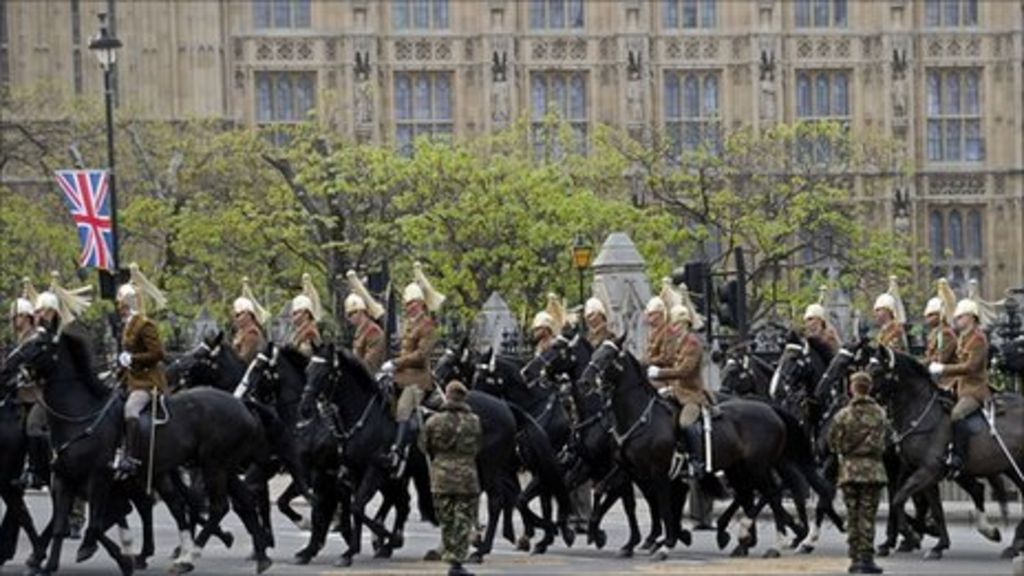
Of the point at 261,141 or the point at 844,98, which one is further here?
the point at 844,98

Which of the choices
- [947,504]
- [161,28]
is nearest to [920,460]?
[947,504]

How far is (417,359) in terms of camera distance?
28672 mm

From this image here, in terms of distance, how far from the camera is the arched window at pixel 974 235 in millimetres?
87938

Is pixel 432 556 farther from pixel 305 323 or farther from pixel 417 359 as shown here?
pixel 305 323

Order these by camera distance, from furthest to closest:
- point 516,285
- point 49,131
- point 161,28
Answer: point 161,28, point 49,131, point 516,285

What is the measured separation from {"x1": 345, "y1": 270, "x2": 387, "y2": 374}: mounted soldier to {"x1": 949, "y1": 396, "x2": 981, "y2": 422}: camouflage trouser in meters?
5.68

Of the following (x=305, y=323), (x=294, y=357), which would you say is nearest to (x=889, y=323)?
(x=305, y=323)

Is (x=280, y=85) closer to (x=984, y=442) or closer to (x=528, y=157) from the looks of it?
(x=528, y=157)

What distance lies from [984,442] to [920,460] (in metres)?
0.69

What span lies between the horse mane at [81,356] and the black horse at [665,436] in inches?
188

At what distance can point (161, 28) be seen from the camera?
8275 centimetres

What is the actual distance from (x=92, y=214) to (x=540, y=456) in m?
19.7

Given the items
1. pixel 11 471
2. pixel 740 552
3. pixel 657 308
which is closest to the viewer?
pixel 11 471

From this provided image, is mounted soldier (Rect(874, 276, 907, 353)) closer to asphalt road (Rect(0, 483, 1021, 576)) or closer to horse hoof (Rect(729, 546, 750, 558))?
asphalt road (Rect(0, 483, 1021, 576))
